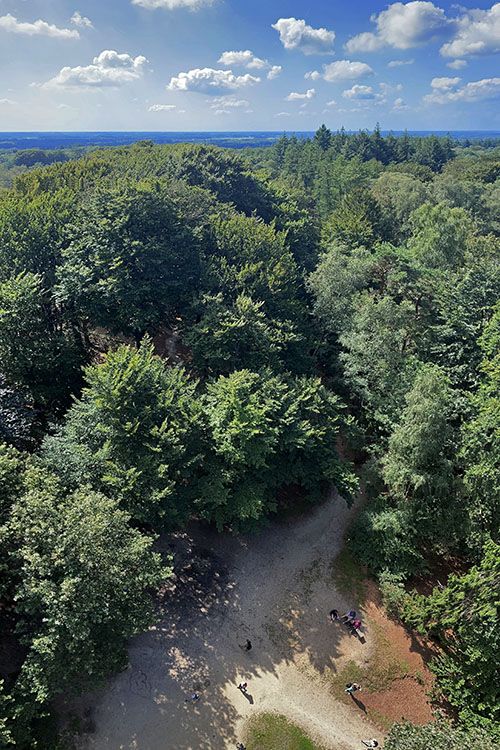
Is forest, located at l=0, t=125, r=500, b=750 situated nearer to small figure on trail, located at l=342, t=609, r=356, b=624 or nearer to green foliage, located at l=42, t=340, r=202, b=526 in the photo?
green foliage, located at l=42, t=340, r=202, b=526

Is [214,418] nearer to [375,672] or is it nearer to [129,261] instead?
[375,672]

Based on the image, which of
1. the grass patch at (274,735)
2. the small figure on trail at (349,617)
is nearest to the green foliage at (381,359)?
the small figure on trail at (349,617)

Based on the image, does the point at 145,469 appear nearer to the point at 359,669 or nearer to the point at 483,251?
the point at 359,669

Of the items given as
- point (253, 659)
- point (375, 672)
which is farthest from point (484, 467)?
point (253, 659)

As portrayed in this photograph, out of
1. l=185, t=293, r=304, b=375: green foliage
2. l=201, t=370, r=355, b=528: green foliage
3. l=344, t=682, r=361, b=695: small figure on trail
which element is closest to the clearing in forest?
l=344, t=682, r=361, b=695: small figure on trail

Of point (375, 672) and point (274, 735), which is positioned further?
point (375, 672)

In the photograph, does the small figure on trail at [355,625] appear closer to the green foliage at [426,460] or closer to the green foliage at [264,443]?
the green foliage at [426,460]

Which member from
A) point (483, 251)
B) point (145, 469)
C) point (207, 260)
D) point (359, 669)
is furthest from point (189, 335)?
point (483, 251)
